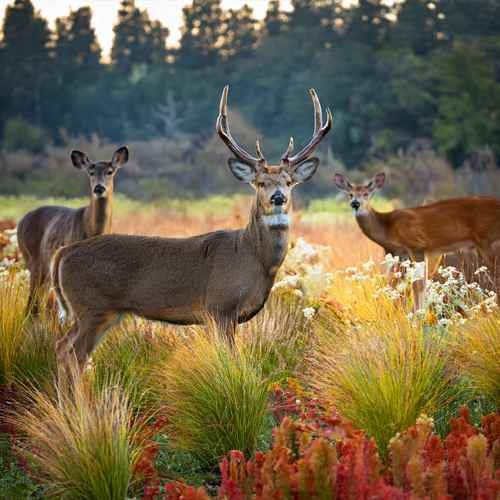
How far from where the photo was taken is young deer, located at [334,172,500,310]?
1222 centimetres

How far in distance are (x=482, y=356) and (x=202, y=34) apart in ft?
202

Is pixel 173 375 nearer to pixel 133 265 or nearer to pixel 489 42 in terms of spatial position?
pixel 133 265

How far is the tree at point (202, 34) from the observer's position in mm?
66125

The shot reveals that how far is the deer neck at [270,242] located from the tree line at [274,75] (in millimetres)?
34987

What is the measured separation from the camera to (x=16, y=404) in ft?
23.0

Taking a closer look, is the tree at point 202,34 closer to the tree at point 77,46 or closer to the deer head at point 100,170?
the tree at point 77,46

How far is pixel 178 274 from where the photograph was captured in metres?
7.83

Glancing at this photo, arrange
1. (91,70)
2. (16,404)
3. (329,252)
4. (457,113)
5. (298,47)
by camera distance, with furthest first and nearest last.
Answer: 1. (91,70)
2. (298,47)
3. (457,113)
4. (329,252)
5. (16,404)

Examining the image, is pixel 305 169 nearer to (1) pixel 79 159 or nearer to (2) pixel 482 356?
(2) pixel 482 356

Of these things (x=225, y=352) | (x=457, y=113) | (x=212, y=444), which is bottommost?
(x=212, y=444)

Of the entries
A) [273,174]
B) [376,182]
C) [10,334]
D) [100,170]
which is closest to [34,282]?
[100,170]

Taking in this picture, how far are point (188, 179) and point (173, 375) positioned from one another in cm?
4352

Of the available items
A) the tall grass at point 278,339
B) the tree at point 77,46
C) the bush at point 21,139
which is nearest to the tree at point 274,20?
the tree at point 77,46

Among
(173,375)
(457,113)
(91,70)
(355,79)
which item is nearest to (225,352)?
(173,375)
